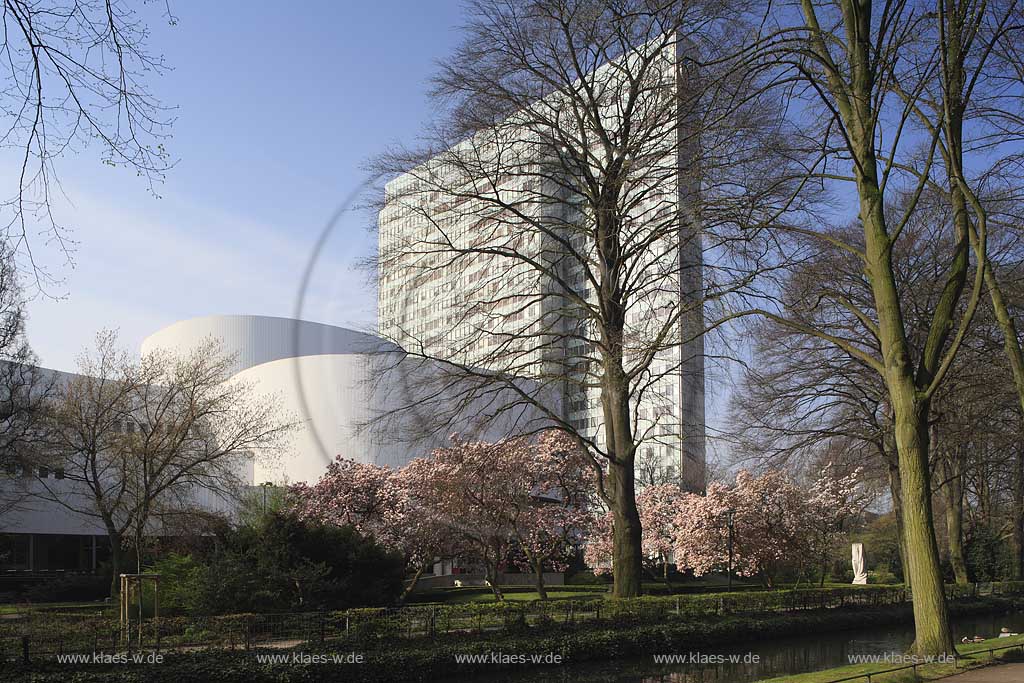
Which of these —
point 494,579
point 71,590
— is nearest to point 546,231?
point 494,579

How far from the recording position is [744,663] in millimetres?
17938

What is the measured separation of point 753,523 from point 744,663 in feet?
70.7

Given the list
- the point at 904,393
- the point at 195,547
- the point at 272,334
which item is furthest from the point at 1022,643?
the point at 272,334

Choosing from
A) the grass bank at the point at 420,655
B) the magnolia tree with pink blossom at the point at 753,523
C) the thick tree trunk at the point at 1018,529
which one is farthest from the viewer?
the magnolia tree with pink blossom at the point at 753,523

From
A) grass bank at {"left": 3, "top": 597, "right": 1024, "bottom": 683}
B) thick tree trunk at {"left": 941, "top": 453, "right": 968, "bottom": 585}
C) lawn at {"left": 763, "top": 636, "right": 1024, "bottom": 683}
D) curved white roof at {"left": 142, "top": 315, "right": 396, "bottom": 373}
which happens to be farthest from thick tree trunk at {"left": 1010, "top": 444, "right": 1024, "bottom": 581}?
curved white roof at {"left": 142, "top": 315, "right": 396, "bottom": 373}

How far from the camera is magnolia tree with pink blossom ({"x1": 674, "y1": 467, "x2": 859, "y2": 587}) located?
38.5m

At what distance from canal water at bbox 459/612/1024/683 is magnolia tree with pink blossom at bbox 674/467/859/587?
1340 centimetres

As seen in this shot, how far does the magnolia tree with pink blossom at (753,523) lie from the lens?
38531 millimetres

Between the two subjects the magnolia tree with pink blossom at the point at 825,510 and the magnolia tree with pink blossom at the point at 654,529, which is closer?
the magnolia tree with pink blossom at the point at 825,510

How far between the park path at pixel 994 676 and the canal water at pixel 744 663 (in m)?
3.70

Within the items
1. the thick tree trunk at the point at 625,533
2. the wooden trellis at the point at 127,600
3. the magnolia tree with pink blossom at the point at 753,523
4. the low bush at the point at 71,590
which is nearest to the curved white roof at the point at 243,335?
the low bush at the point at 71,590

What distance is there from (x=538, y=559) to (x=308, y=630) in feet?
47.9

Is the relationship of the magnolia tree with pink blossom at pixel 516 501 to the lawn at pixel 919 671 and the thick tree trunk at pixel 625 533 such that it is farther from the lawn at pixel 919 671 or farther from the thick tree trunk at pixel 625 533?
the lawn at pixel 919 671

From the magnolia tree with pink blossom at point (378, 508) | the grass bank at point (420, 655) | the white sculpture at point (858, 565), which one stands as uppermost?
the magnolia tree with pink blossom at point (378, 508)
